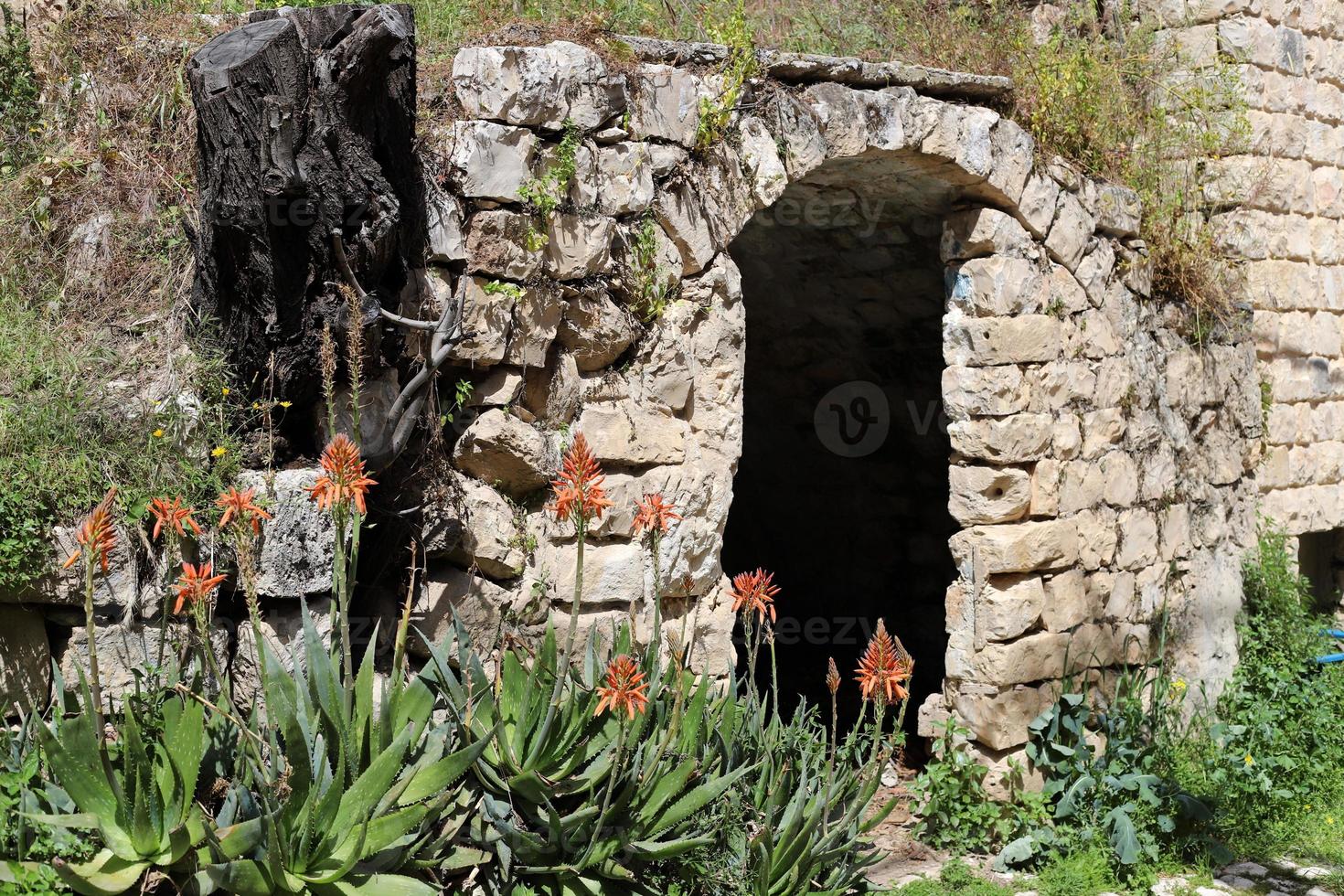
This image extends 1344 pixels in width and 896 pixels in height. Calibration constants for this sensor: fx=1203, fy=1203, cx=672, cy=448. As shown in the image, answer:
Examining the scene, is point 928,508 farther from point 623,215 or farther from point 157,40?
point 157,40

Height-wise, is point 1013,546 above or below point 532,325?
below

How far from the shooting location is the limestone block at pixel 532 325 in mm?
3736

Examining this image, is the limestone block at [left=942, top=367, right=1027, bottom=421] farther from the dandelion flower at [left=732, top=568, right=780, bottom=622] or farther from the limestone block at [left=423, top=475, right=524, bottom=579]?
the limestone block at [left=423, top=475, right=524, bottom=579]

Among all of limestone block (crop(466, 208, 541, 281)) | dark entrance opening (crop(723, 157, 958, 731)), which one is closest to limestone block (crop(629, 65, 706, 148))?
limestone block (crop(466, 208, 541, 281))

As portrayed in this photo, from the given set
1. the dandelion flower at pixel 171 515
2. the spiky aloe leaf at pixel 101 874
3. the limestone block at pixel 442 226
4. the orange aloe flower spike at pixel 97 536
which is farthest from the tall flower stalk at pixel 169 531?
the limestone block at pixel 442 226

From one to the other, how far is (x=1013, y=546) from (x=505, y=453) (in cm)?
234

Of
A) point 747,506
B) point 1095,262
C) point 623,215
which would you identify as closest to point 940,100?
point 1095,262

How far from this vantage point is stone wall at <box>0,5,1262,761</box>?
3.69 metres

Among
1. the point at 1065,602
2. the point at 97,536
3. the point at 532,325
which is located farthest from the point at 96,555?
the point at 1065,602

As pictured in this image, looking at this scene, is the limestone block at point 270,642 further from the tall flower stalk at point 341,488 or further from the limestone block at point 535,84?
the limestone block at point 535,84

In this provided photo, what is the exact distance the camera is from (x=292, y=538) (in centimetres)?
328

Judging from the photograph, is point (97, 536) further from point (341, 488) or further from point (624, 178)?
Answer: point (624, 178)

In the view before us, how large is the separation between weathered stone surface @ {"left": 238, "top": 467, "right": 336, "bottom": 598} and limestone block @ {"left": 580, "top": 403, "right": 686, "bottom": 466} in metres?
0.94

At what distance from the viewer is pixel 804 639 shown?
23.7 feet
